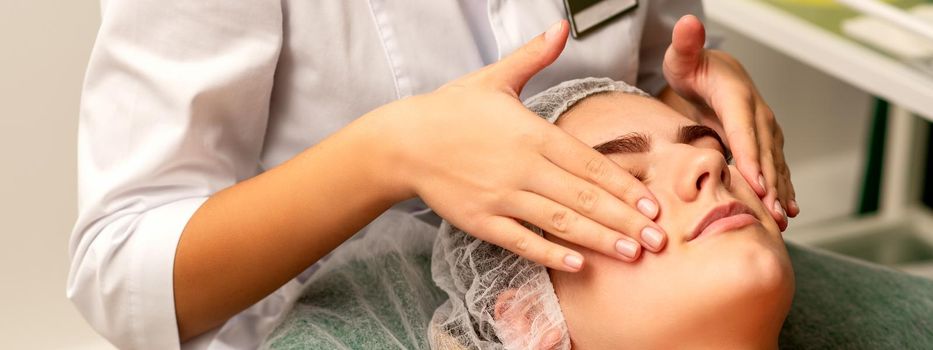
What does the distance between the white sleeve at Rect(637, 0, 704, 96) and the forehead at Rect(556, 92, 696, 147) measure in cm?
32

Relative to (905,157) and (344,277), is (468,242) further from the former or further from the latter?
(905,157)

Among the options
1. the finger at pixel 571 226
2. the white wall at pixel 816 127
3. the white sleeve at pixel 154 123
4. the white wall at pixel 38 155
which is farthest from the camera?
the white wall at pixel 816 127

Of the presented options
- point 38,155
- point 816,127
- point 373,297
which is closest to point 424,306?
point 373,297

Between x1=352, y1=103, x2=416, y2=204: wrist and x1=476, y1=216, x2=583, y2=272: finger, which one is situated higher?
x1=352, y1=103, x2=416, y2=204: wrist

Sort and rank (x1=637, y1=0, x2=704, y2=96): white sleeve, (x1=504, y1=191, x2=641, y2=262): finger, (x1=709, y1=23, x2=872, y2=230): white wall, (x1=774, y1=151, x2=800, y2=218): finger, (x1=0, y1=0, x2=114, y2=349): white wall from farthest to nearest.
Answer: (x1=709, y1=23, x2=872, y2=230): white wall < (x1=0, y1=0, x2=114, y2=349): white wall < (x1=637, y1=0, x2=704, y2=96): white sleeve < (x1=774, y1=151, x2=800, y2=218): finger < (x1=504, y1=191, x2=641, y2=262): finger

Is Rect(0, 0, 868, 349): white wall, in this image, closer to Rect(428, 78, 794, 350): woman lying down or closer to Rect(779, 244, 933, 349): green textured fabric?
Rect(428, 78, 794, 350): woman lying down

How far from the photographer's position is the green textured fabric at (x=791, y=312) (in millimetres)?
1173

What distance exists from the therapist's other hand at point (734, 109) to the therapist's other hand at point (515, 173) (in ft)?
0.66

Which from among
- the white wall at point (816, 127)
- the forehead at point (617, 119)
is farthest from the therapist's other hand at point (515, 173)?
the white wall at point (816, 127)

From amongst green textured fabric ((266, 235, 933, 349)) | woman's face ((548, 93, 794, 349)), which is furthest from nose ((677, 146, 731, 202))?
green textured fabric ((266, 235, 933, 349))

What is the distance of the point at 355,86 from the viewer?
119 centimetres

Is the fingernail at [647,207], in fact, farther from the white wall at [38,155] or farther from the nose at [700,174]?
the white wall at [38,155]

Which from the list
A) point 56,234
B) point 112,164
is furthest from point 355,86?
point 56,234

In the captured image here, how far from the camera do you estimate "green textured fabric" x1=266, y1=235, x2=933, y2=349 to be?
1173 mm
